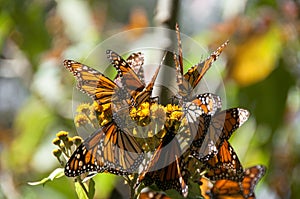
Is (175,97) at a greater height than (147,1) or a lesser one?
lesser

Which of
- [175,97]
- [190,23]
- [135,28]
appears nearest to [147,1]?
[190,23]

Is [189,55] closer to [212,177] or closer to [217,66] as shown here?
[217,66]

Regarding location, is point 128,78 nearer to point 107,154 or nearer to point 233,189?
point 107,154

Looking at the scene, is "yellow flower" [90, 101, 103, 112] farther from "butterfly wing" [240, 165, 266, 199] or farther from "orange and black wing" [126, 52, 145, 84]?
"butterfly wing" [240, 165, 266, 199]

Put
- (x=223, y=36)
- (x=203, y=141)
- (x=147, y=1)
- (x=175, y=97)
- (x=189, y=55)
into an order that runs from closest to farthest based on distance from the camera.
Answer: (x=203, y=141) < (x=175, y=97) < (x=189, y=55) < (x=223, y=36) < (x=147, y=1)

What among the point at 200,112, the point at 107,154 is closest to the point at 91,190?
the point at 107,154

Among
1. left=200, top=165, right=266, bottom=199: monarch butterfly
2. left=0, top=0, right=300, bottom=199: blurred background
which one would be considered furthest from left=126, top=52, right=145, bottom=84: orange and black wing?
left=0, top=0, right=300, bottom=199: blurred background

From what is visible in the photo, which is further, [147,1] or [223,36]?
[147,1]
